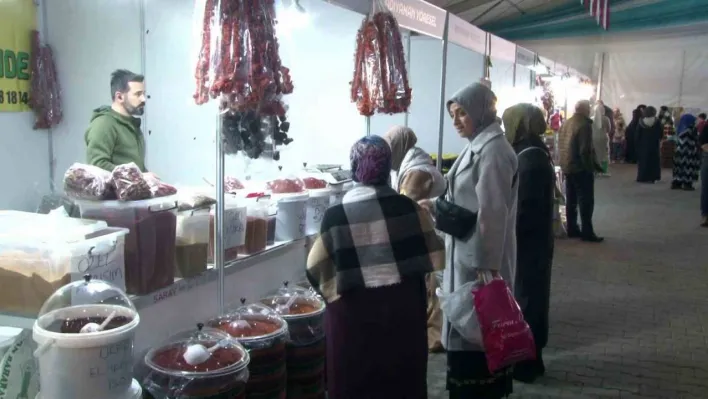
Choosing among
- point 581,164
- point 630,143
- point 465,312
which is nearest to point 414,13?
point 465,312

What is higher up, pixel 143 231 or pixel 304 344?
pixel 143 231

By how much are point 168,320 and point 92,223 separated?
53cm

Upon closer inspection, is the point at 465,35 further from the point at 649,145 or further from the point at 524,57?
the point at 649,145

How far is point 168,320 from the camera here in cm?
237

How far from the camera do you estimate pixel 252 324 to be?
258 cm

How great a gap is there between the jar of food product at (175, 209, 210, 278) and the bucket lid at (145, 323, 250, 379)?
24 centimetres

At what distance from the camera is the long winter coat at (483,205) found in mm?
2826

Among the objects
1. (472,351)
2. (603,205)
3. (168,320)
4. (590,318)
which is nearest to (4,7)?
(168,320)

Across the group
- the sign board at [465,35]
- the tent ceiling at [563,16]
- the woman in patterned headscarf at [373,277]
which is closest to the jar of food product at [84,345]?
the woman in patterned headscarf at [373,277]

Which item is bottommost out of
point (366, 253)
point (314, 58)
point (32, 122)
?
point (366, 253)

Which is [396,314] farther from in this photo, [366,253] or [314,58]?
[314,58]

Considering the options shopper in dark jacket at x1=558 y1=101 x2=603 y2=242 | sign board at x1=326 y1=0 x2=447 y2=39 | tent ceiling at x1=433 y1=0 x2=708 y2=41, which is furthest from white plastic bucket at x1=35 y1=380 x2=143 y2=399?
tent ceiling at x1=433 y1=0 x2=708 y2=41

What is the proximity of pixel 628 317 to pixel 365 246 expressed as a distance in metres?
3.51

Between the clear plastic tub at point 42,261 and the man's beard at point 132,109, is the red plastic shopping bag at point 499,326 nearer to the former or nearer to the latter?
the clear plastic tub at point 42,261
